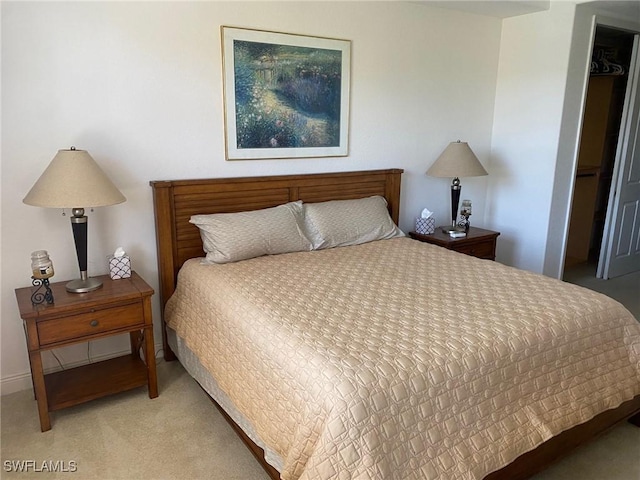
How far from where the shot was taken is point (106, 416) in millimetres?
2375

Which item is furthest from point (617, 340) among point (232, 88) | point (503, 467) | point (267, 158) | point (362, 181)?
point (232, 88)

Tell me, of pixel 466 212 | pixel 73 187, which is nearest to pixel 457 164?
pixel 466 212

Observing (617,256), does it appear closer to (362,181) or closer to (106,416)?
(362,181)

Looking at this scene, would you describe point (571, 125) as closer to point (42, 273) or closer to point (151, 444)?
point (151, 444)

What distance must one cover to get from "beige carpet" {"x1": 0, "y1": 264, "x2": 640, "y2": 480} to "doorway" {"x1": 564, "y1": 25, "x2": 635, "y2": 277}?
2825mm

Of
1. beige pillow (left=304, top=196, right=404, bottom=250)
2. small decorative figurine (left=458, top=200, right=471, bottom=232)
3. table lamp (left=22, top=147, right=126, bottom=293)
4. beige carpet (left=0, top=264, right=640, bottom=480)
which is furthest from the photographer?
small decorative figurine (left=458, top=200, right=471, bottom=232)

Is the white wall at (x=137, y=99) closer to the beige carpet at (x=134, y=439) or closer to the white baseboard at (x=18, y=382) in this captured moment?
the white baseboard at (x=18, y=382)

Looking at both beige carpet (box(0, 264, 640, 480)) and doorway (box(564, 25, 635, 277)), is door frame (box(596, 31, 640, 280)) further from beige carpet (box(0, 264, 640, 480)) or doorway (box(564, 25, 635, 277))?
beige carpet (box(0, 264, 640, 480))

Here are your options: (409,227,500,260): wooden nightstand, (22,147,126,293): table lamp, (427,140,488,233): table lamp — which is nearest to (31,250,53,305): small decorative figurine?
(22,147,126,293): table lamp

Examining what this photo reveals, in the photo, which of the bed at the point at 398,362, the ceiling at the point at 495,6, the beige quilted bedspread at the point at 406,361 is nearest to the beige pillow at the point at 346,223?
the bed at the point at 398,362

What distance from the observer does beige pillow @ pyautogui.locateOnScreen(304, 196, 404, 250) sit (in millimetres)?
3033

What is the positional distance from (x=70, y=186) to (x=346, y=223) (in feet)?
5.36

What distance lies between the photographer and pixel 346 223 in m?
3.12

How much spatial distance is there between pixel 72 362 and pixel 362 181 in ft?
7.27
